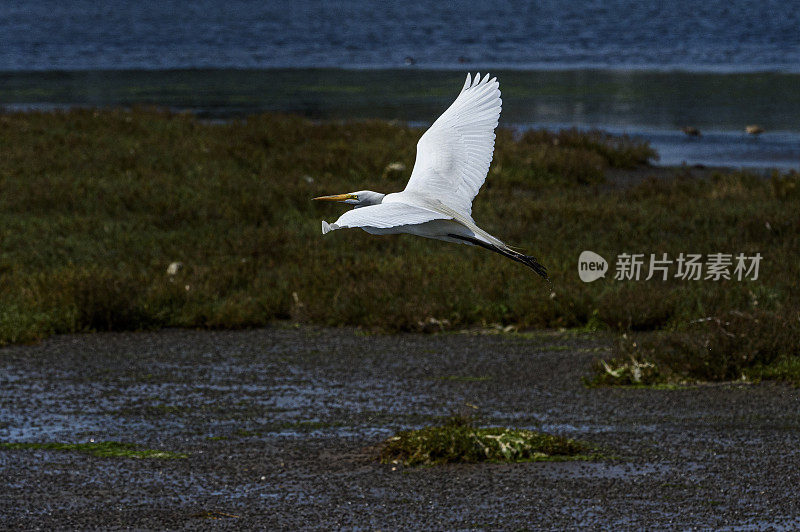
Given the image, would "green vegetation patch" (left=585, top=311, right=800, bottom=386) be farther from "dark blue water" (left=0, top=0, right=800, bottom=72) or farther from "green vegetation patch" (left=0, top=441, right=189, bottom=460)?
"dark blue water" (left=0, top=0, right=800, bottom=72)

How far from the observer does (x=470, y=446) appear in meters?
7.17

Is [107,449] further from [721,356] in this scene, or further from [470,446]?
[721,356]

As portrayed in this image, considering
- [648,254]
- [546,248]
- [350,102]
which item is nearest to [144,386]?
[546,248]

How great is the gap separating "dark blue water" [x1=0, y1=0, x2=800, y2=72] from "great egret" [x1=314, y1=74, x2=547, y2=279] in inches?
1554

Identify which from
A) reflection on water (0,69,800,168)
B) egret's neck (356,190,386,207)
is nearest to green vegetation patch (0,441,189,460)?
egret's neck (356,190,386,207)

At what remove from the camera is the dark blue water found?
4900 centimetres

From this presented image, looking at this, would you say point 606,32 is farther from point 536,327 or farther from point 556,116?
point 536,327

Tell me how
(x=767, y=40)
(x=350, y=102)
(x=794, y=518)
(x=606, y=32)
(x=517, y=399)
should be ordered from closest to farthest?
(x=794, y=518), (x=517, y=399), (x=350, y=102), (x=767, y=40), (x=606, y=32)

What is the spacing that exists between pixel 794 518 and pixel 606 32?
61.4 meters

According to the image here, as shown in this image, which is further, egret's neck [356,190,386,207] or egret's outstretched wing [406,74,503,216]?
egret's outstretched wing [406,74,503,216]

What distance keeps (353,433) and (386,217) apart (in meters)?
5.02

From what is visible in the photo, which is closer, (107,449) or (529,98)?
(107,449)

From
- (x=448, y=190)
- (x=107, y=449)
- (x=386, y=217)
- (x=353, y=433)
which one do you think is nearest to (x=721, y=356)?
(x=353, y=433)

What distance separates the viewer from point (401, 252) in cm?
1223
